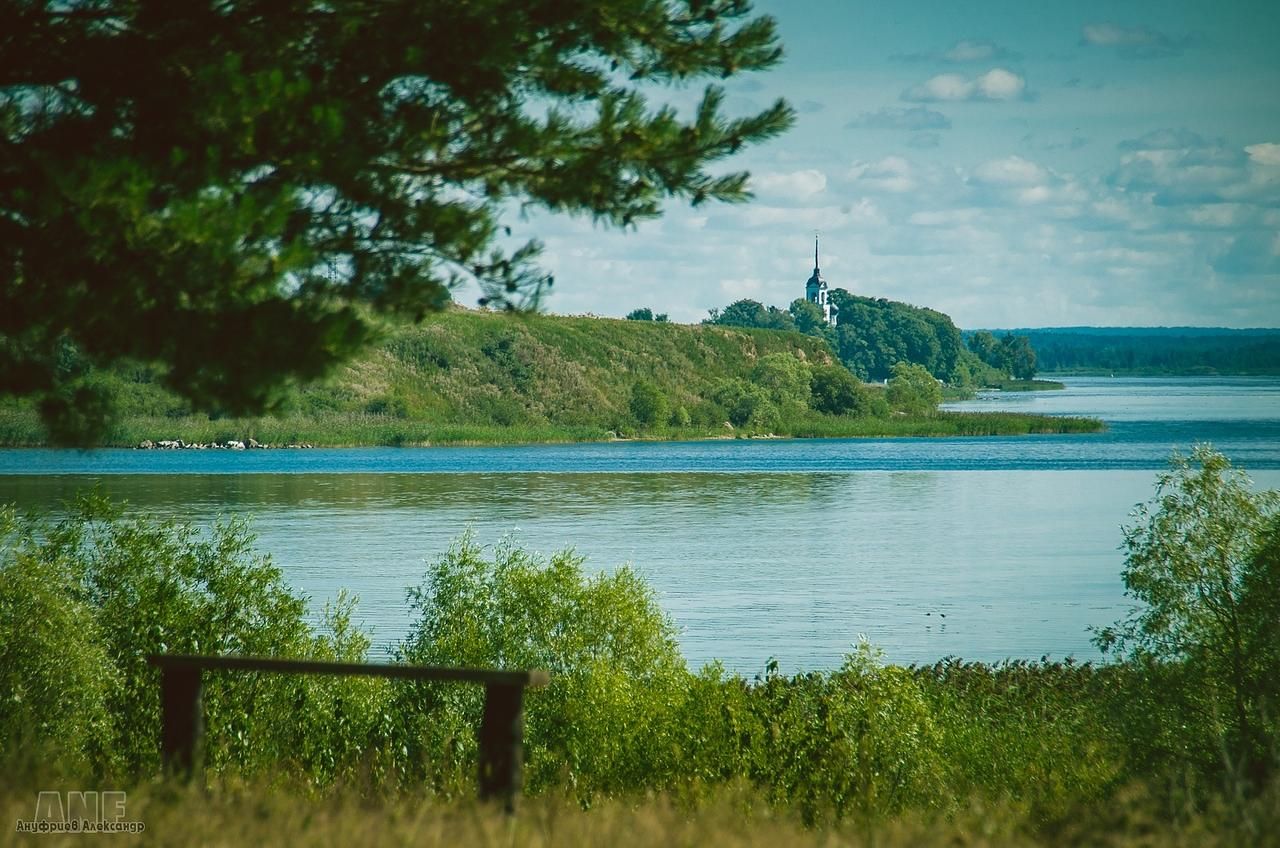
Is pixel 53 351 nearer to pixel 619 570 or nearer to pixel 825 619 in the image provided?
pixel 619 570

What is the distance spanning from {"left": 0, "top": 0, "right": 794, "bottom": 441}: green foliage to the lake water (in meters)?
8.38

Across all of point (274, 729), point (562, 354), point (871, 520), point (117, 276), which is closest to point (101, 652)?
point (274, 729)

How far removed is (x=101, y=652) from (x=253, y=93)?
45.6 feet

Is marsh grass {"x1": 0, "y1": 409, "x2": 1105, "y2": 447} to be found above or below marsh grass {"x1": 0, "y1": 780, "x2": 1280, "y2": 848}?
below

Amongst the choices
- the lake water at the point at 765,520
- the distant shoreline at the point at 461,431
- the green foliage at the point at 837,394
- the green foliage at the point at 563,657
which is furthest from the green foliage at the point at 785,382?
the green foliage at the point at 563,657

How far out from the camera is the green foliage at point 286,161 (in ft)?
22.6

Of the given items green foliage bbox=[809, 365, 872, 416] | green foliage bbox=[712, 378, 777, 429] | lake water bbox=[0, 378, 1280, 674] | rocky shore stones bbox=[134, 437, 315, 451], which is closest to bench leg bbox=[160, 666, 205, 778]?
lake water bbox=[0, 378, 1280, 674]

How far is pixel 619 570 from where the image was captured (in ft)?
74.2

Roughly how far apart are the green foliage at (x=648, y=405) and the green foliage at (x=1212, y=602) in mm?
103513

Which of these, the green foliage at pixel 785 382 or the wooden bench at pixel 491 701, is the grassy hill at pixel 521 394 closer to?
the green foliage at pixel 785 382

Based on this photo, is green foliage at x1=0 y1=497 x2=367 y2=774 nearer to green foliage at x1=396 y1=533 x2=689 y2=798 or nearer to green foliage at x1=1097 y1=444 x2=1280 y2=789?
green foliage at x1=396 y1=533 x2=689 y2=798

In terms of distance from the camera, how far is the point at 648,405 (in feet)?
409

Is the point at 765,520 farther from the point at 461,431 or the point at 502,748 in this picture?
the point at 461,431

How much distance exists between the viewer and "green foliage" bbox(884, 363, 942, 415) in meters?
129
